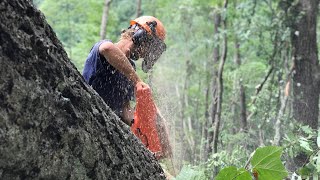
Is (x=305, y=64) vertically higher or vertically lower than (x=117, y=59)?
lower

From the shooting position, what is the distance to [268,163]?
214cm

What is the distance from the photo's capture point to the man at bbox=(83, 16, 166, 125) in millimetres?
3963

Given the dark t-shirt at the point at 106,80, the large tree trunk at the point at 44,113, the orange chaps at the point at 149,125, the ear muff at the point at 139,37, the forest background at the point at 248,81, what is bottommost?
the forest background at the point at 248,81

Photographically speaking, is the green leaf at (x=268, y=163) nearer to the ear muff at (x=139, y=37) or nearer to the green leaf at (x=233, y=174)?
the green leaf at (x=233, y=174)

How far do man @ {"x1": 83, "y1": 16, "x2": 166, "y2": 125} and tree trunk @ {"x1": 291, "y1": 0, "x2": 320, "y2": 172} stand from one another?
3555mm

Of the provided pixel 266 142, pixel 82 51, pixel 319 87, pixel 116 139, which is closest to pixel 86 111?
pixel 116 139

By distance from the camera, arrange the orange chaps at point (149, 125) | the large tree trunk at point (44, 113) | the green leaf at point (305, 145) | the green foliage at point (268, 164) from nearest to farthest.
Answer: the large tree trunk at point (44, 113), the green foliage at point (268, 164), the green leaf at point (305, 145), the orange chaps at point (149, 125)

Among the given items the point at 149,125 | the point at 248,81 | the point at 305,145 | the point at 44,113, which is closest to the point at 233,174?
the point at 44,113

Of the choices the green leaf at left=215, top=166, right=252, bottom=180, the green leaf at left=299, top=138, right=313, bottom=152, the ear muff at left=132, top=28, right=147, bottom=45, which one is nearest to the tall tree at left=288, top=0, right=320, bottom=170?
the ear muff at left=132, top=28, right=147, bottom=45

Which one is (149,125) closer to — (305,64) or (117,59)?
(117,59)

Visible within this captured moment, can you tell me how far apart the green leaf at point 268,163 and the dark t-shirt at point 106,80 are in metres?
2.12

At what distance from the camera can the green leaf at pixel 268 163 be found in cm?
213

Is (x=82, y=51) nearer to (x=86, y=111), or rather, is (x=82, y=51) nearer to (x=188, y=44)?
(x=188, y=44)

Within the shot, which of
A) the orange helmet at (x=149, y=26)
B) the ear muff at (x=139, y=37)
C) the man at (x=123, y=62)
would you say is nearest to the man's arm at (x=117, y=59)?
the man at (x=123, y=62)
